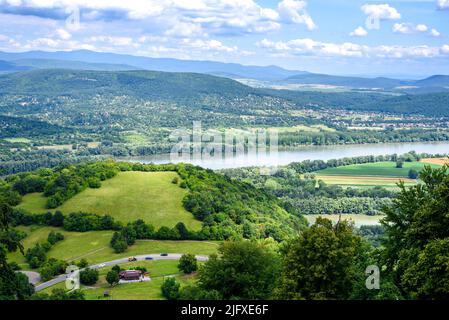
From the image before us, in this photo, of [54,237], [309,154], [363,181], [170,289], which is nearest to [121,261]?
[54,237]

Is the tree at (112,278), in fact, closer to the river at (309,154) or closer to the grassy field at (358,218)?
the grassy field at (358,218)

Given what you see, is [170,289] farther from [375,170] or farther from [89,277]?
[375,170]

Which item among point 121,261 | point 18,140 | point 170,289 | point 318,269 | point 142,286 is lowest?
point 18,140

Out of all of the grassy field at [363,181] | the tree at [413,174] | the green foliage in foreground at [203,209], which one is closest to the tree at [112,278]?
the green foliage in foreground at [203,209]

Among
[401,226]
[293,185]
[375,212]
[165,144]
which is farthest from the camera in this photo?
[165,144]

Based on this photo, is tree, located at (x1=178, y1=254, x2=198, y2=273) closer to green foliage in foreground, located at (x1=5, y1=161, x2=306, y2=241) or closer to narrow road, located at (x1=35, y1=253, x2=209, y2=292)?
narrow road, located at (x1=35, y1=253, x2=209, y2=292)

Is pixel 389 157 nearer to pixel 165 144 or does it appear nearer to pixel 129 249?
pixel 165 144
